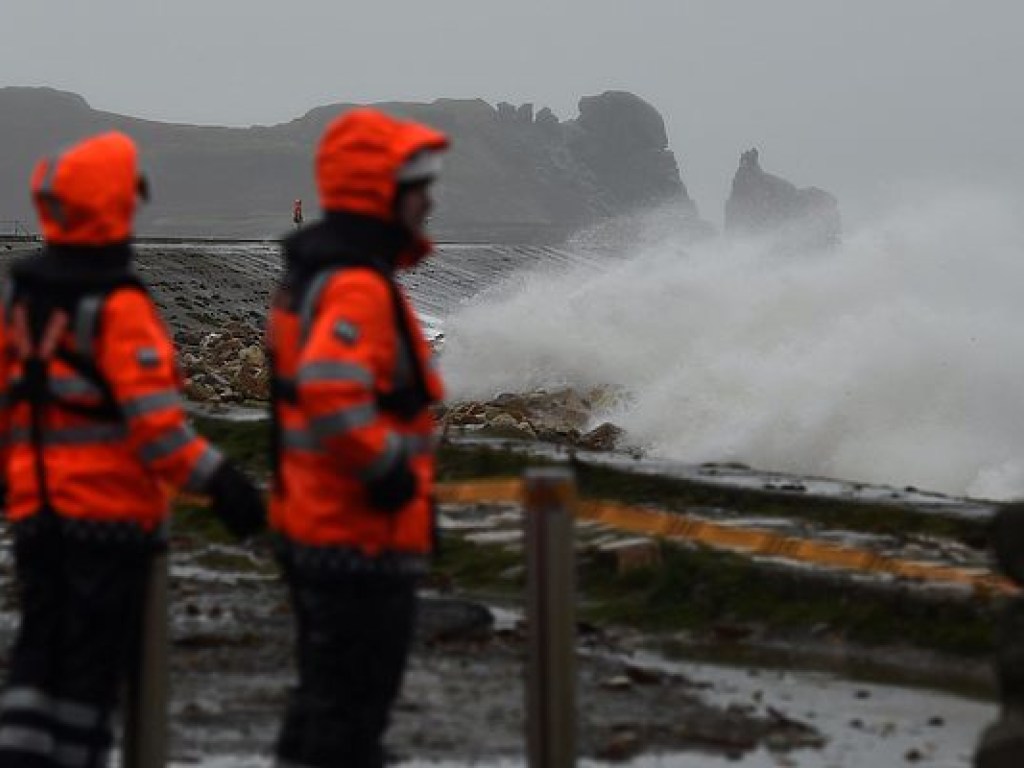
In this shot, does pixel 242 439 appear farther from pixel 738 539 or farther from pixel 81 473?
pixel 81 473

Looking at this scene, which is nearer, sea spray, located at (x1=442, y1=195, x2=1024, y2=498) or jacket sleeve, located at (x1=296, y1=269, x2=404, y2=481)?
jacket sleeve, located at (x1=296, y1=269, x2=404, y2=481)

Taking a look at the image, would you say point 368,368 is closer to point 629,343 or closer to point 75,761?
point 75,761

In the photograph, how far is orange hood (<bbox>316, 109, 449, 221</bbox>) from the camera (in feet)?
20.1

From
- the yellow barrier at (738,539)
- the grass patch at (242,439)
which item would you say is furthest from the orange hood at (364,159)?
the grass patch at (242,439)

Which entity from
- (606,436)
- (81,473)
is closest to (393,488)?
(81,473)

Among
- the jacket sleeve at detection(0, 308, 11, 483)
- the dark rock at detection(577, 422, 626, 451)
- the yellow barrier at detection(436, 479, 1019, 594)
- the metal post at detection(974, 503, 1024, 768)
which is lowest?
the dark rock at detection(577, 422, 626, 451)

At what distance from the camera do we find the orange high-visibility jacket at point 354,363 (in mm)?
5961

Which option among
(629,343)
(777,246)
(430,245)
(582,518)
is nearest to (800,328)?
(629,343)

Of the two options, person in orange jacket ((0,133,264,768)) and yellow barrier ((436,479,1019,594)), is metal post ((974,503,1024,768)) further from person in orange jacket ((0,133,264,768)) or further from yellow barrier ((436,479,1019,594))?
yellow barrier ((436,479,1019,594))

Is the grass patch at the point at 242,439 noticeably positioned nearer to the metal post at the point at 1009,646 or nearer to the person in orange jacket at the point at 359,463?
the metal post at the point at 1009,646

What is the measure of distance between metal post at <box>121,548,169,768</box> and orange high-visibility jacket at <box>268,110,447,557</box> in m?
0.46

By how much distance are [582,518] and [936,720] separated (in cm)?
425

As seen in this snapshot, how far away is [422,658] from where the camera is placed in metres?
9.98

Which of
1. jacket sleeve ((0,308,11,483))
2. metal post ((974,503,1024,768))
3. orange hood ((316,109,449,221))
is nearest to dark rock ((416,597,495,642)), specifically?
metal post ((974,503,1024,768))
